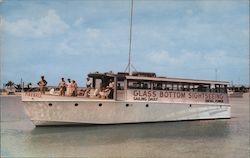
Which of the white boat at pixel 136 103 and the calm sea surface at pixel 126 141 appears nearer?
the calm sea surface at pixel 126 141

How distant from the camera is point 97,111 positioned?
2098 cm

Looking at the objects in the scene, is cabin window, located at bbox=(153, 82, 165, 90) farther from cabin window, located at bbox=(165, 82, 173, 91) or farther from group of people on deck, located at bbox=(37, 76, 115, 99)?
group of people on deck, located at bbox=(37, 76, 115, 99)

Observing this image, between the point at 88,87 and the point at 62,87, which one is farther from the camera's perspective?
the point at 88,87

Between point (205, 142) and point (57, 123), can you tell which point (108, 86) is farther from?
point (205, 142)

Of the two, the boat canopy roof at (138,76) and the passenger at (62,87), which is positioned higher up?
the boat canopy roof at (138,76)

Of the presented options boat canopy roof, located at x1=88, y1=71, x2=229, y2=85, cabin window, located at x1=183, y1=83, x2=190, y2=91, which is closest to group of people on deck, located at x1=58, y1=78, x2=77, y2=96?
boat canopy roof, located at x1=88, y1=71, x2=229, y2=85

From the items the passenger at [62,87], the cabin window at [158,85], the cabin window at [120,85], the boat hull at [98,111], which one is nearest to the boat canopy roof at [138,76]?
the cabin window at [120,85]

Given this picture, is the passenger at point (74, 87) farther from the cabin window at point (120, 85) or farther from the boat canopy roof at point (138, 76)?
the cabin window at point (120, 85)

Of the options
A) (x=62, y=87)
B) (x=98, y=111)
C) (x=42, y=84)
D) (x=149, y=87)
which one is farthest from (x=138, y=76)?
(x=42, y=84)

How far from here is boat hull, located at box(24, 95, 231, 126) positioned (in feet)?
65.6

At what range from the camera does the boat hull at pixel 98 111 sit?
65.6 ft

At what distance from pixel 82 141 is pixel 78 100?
462 cm

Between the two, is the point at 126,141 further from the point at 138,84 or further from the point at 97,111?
the point at 138,84

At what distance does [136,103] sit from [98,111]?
104 inches
